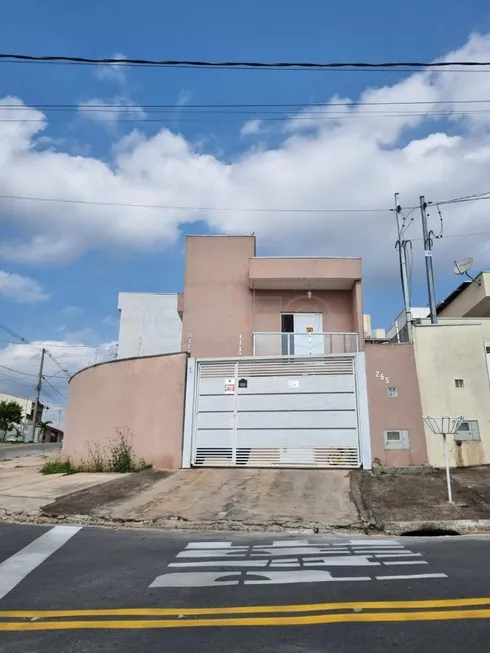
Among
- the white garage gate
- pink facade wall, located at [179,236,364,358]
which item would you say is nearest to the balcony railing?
pink facade wall, located at [179,236,364,358]

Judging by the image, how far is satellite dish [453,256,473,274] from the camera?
66.9 feet

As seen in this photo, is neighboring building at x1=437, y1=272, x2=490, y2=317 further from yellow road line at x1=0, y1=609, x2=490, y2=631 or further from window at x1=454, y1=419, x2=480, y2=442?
yellow road line at x1=0, y1=609, x2=490, y2=631

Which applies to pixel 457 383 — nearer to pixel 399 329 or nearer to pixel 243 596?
pixel 399 329

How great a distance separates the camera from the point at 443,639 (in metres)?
3.47

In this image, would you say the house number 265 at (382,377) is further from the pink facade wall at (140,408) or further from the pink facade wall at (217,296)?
the pink facade wall at (140,408)

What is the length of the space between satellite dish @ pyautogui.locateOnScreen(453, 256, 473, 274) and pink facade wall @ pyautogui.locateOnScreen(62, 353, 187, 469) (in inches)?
475

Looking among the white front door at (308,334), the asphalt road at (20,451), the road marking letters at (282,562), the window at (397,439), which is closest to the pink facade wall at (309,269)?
the white front door at (308,334)

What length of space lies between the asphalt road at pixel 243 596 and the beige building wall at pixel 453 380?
260 inches

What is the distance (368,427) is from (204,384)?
15.5 ft

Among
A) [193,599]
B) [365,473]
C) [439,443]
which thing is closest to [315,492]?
[365,473]

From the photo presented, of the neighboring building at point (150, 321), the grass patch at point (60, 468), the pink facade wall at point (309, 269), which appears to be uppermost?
the neighboring building at point (150, 321)

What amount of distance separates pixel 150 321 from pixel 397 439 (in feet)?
72.0

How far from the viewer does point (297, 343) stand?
55.9 ft

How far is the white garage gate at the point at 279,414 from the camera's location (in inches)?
541
